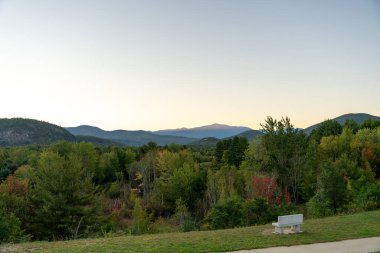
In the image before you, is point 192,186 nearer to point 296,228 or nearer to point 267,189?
point 267,189

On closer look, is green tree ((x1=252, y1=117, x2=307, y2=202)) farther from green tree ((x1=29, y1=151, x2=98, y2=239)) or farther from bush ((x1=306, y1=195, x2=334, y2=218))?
green tree ((x1=29, y1=151, x2=98, y2=239))

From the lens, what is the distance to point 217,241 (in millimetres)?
12320

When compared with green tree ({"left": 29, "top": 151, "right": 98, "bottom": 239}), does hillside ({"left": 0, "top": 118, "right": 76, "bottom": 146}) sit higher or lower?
higher

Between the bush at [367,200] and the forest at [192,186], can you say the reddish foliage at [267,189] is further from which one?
the bush at [367,200]

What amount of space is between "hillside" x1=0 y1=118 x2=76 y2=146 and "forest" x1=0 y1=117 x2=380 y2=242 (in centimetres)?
10677

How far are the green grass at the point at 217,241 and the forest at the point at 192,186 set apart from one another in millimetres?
6022

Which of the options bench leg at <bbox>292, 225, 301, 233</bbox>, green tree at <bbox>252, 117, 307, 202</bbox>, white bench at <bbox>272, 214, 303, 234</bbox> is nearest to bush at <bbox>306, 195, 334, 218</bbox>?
bench leg at <bbox>292, 225, 301, 233</bbox>

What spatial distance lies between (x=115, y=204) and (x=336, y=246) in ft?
155

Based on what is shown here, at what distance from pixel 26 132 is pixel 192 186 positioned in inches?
5751

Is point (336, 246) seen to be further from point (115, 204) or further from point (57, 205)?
point (115, 204)

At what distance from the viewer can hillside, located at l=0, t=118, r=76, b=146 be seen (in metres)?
169

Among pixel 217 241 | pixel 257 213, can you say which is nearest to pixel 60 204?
pixel 257 213

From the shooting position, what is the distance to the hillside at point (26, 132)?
169 m

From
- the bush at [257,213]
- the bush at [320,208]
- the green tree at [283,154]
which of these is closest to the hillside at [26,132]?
the green tree at [283,154]
